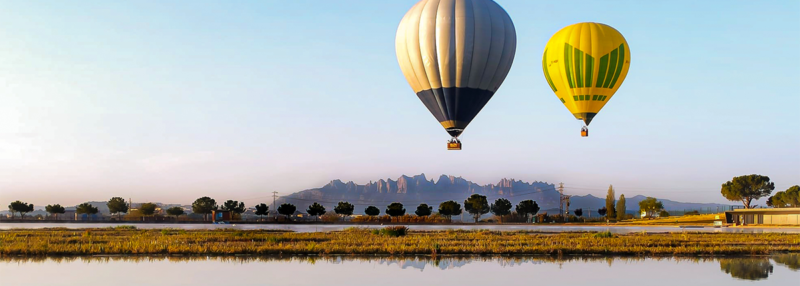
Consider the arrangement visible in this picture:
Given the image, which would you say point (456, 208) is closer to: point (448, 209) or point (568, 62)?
point (448, 209)

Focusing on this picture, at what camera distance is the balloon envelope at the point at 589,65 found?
176 feet

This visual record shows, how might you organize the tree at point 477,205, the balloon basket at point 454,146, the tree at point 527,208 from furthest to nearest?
the tree at point 477,205 < the tree at point 527,208 < the balloon basket at point 454,146

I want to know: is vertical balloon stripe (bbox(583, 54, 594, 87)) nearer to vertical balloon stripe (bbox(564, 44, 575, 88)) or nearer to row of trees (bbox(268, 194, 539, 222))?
vertical balloon stripe (bbox(564, 44, 575, 88))

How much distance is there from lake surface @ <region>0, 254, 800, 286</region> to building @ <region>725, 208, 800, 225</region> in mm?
69160

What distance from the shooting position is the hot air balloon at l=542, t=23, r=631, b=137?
53.5 m

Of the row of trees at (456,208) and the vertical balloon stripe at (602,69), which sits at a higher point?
the vertical balloon stripe at (602,69)

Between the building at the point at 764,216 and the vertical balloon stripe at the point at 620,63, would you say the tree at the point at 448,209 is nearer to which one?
the building at the point at 764,216

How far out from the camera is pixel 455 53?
4850cm

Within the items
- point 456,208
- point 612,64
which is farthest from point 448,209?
point 612,64

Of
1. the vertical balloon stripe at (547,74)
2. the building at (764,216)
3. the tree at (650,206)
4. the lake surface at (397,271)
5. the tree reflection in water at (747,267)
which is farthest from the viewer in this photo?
the tree at (650,206)

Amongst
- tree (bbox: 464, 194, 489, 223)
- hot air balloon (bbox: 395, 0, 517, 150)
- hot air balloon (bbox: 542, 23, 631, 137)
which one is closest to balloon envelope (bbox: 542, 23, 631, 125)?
hot air balloon (bbox: 542, 23, 631, 137)

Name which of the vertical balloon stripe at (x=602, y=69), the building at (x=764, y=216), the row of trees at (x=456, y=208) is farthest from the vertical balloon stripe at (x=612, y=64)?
the row of trees at (x=456, y=208)

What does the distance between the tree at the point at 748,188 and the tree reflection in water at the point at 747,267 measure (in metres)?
128

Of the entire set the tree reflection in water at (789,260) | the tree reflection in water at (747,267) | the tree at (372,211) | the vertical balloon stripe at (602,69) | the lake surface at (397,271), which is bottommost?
the tree at (372,211)
